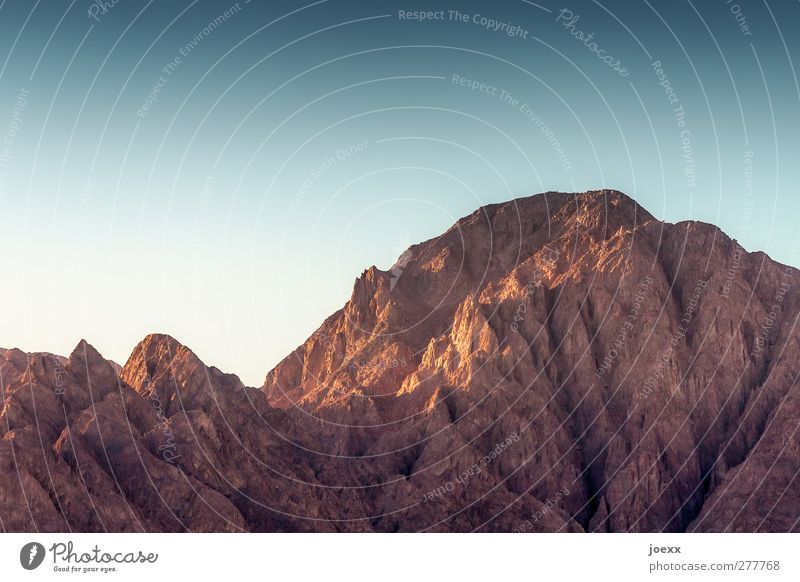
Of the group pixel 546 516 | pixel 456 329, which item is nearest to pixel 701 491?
pixel 546 516

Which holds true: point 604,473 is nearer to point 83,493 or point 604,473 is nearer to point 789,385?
point 789,385

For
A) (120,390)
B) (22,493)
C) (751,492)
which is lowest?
(751,492)

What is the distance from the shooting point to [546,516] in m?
170

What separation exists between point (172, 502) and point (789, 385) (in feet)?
256

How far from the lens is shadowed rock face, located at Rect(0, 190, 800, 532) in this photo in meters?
158

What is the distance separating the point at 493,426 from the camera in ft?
603

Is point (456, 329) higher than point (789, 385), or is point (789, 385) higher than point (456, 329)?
point (456, 329)

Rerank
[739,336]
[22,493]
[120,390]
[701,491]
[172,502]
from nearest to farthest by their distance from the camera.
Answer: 1. [22,493]
2. [172,502]
3. [120,390]
4. [701,491]
5. [739,336]

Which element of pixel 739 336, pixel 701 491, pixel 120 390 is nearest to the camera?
pixel 120 390

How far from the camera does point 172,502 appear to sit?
157 meters

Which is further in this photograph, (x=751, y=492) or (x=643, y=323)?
(x=643, y=323)

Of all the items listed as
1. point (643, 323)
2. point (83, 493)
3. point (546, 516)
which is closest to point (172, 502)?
point (83, 493)

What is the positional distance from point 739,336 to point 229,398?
6461 cm

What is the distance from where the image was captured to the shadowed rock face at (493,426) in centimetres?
15838
